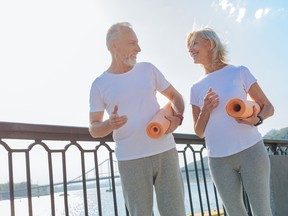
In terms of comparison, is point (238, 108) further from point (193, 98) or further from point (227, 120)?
point (193, 98)

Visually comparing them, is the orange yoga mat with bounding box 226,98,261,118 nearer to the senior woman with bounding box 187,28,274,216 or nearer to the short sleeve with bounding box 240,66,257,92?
the senior woman with bounding box 187,28,274,216

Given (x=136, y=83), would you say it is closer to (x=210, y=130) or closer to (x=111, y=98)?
(x=111, y=98)

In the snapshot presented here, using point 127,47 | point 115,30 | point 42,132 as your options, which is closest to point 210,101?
point 127,47

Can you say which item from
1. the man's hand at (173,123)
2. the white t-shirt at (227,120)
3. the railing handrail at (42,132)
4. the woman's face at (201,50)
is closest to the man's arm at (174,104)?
the man's hand at (173,123)

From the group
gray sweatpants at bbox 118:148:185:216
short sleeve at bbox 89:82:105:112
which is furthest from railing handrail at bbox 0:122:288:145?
gray sweatpants at bbox 118:148:185:216

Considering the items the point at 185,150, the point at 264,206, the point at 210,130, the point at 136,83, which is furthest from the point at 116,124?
the point at 185,150

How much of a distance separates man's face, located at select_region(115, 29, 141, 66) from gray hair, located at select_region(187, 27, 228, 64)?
45 cm

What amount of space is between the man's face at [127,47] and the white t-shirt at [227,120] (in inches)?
20.2

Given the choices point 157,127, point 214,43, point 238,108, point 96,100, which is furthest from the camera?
point 214,43

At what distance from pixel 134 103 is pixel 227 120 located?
0.57 meters

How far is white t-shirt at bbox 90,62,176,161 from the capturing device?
1.72m

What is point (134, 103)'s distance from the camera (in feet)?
5.83

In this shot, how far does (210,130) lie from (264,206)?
1.66ft

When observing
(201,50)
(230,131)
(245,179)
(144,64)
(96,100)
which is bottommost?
(245,179)
